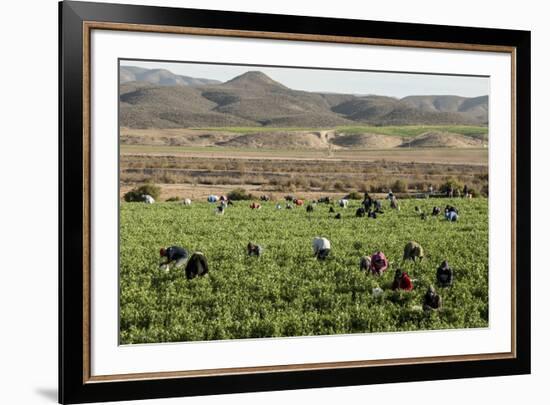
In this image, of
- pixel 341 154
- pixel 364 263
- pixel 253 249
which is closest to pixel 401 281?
pixel 364 263

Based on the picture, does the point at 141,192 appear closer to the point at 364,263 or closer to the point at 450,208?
the point at 364,263

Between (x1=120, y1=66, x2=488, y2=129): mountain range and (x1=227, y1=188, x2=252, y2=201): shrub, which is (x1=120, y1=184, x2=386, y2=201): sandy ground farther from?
(x1=120, y1=66, x2=488, y2=129): mountain range

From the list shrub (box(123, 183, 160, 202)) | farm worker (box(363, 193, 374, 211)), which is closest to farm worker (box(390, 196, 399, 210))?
farm worker (box(363, 193, 374, 211))

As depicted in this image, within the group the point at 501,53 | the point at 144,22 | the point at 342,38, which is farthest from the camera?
the point at 501,53

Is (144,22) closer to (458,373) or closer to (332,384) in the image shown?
(332,384)

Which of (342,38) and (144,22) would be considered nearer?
(144,22)

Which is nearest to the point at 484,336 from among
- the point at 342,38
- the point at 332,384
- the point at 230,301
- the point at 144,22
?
the point at 332,384

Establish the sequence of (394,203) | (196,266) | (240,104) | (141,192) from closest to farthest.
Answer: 1. (141,192)
2. (196,266)
3. (240,104)
4. (394,203)
